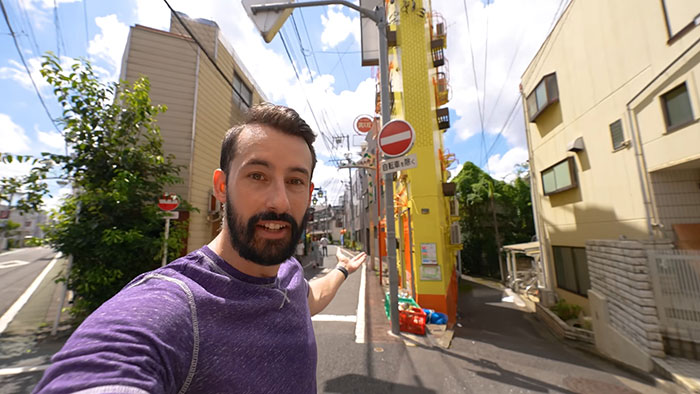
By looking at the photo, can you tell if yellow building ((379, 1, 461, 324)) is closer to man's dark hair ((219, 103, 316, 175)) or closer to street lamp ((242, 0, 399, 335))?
street lamp ((242, 0, 399, 335))

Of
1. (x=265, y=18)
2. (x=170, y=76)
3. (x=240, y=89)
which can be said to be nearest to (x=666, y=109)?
(x=265, y=18)

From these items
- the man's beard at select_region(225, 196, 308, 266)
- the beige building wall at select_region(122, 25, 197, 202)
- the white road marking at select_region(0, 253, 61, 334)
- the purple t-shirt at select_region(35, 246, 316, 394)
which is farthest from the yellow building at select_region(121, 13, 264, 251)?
the purple t-shirt at select_region(35, 246, 316, 394)

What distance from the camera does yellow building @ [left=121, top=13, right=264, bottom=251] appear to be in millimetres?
7711

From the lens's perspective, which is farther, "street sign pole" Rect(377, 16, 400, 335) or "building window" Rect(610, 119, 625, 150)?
"building window" Rect(610, 119, 625, 150)

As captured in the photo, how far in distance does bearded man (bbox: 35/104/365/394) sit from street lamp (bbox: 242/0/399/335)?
3.48 metres

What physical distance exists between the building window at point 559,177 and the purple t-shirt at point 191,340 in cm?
1075

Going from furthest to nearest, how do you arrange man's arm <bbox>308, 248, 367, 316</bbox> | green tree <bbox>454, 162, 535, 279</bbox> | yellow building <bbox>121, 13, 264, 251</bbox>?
green tree <bbox>454, 162, 535, 279</bbox>
yellow building <bbox>121, 13, 264, 251</bbox>
man's arm <bbox>308, 248, 367, 316</bbox>

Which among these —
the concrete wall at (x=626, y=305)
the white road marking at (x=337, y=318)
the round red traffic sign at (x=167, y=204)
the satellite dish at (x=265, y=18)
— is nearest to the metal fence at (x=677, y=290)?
the concrete wall at (x=626, y=305)

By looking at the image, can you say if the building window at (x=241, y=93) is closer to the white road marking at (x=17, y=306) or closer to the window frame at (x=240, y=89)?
the window frame at (x=240, y=89)

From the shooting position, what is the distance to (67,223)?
5.38 metres

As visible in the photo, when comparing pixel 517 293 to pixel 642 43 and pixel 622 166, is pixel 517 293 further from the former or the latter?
pixel 642 43

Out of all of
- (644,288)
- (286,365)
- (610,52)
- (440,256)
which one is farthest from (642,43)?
(286,365)

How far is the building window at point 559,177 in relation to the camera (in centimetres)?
852

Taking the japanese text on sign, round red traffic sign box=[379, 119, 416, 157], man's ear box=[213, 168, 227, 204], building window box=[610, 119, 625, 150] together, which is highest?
building window box=[610, 119, 625, 150]
